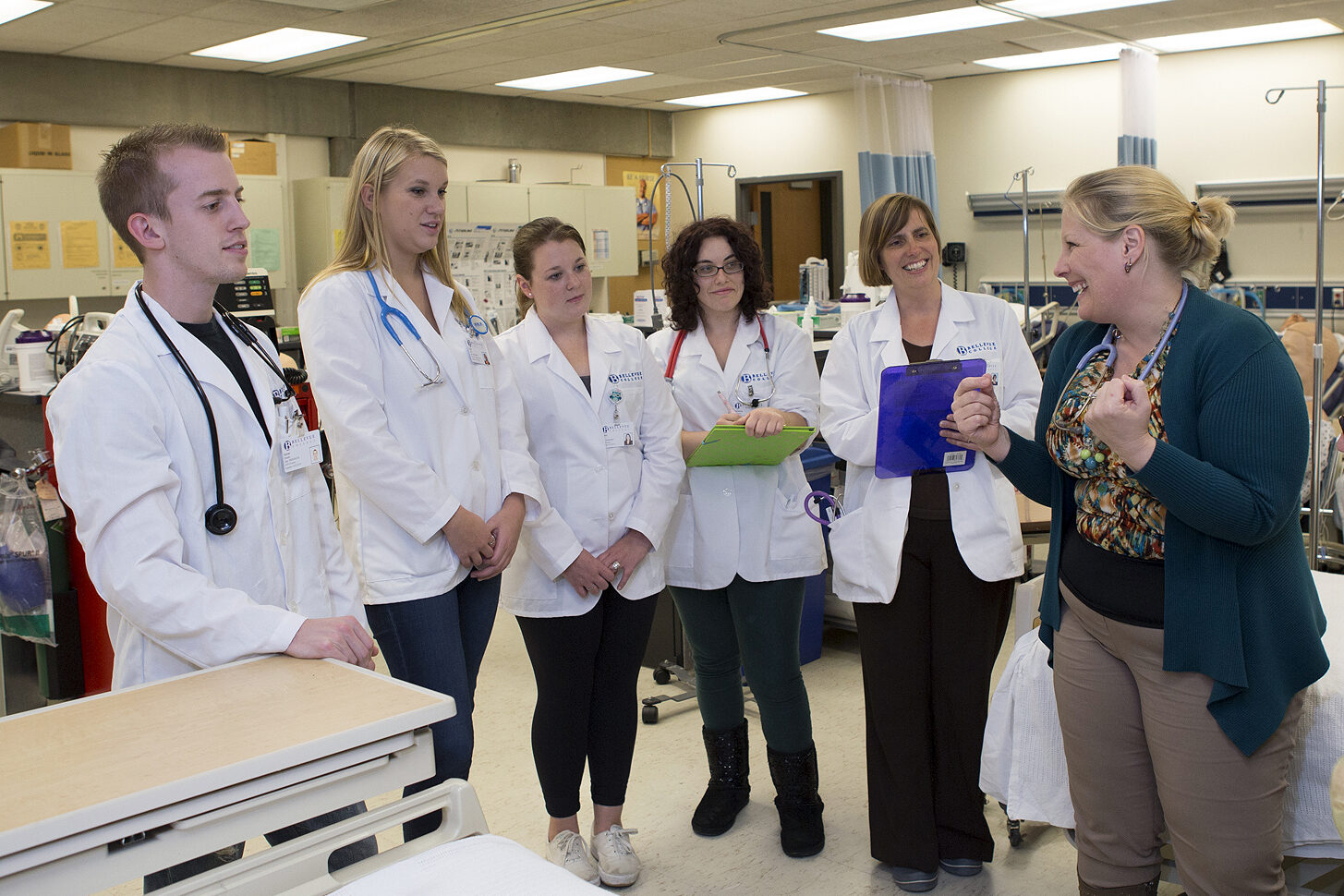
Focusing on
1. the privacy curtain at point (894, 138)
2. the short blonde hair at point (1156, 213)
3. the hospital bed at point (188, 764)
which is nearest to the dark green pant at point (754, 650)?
the short blonde hair at point (1156, 213)

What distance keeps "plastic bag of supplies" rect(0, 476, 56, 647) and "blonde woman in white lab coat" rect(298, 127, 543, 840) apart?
1767mm

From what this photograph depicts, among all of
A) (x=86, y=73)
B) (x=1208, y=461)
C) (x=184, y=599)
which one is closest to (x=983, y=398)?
(x=1208, y=461)

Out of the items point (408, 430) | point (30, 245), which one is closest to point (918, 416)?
point (408, 430)

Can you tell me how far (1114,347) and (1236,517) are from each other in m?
0.37

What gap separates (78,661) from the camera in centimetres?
372

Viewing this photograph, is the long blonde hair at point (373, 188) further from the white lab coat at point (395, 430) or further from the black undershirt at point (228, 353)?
the black undershirt at point (228, 353)

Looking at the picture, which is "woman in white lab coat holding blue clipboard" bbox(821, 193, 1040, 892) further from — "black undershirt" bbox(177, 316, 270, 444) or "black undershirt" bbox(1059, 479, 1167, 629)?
"black undershirt" bbox(177, 316, 270, 444)

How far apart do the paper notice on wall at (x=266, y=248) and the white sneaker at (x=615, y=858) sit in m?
6.28

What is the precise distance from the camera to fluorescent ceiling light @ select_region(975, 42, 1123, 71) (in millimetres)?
7734

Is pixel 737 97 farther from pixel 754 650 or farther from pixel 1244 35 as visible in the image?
pixel 754 650

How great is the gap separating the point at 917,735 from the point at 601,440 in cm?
96

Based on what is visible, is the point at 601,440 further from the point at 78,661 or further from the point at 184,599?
the point at 78,661

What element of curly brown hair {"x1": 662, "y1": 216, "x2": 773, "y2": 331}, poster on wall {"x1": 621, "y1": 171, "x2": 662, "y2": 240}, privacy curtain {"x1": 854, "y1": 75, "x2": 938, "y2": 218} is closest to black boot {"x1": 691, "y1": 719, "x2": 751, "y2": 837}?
curly brown hair {"x1": 662, "y1": 216, "x2": 773, "y2": 331}

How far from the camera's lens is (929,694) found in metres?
2.52
